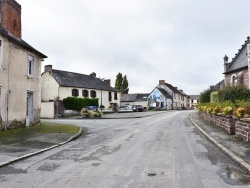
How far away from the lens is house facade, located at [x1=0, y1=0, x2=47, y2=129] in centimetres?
1678

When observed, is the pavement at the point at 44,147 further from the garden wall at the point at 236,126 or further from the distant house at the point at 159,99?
the distant house at the point at 159,99

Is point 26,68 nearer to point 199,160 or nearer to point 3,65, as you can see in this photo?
point 3,65

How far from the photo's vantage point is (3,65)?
656 inches

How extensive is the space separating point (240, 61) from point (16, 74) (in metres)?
36.4

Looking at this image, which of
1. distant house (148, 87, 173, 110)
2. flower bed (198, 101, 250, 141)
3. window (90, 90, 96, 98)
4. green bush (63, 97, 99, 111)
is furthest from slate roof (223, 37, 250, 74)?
distant house (148, 87, 173, 110)

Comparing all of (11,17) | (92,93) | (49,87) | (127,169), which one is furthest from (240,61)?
(127,169)

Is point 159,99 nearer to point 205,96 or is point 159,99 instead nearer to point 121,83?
point 121,83

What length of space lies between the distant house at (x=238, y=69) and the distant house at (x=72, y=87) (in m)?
21.1

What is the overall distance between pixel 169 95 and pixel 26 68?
64.8m

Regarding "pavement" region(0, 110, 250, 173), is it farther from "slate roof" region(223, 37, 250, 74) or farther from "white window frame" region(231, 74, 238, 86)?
"white window frame" region(231, 74, 238, 86)

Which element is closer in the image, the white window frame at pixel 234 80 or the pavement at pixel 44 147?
the pavement at pixel 44 147

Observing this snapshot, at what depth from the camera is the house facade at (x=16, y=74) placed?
55.1 feet

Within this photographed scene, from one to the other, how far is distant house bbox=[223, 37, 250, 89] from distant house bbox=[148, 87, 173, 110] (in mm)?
31407

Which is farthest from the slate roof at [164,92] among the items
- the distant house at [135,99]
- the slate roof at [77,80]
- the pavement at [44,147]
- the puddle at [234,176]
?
the puddle at [234,176]
